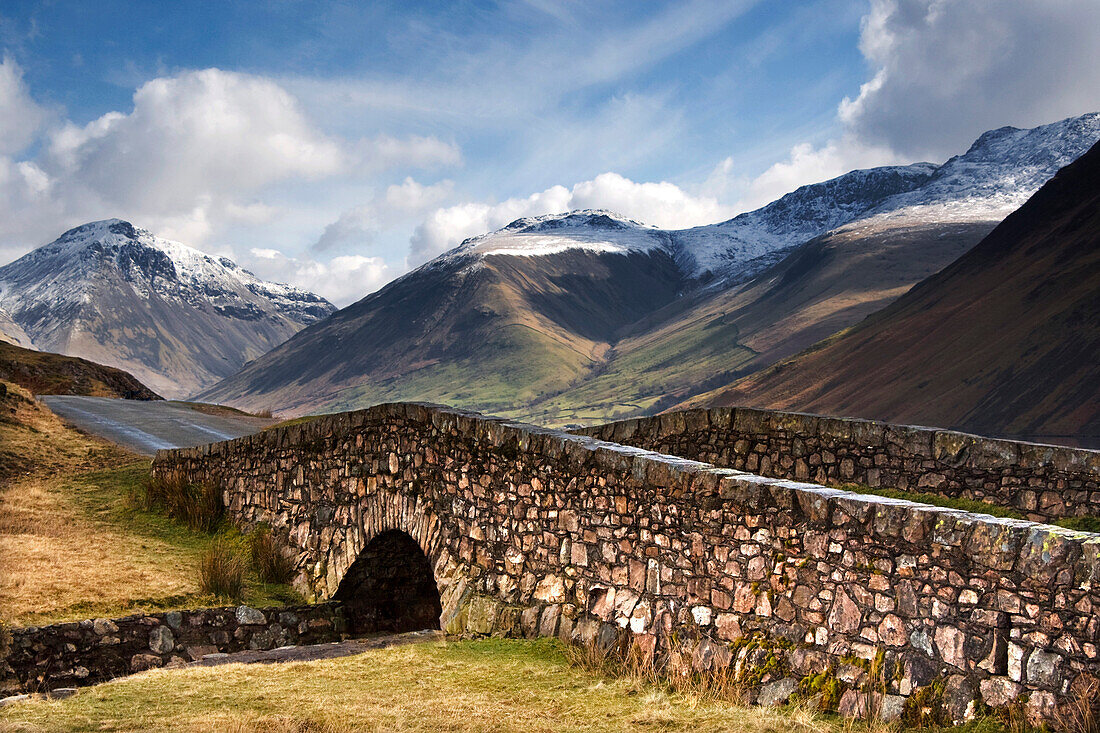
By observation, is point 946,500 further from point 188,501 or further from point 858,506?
point 188,501

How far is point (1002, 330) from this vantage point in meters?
107

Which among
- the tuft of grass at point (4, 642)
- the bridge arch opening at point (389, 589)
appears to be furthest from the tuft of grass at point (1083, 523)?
the tuft of grass at point (4, 642)

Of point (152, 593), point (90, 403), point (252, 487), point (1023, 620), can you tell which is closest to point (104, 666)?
point (152, 593)

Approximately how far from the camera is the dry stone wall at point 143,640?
8672 millimetres

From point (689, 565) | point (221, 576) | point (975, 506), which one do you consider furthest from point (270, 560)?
point (975, 506)

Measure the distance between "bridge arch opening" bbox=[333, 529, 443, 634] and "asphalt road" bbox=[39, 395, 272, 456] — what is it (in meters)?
11.3

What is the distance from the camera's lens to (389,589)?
12328mm

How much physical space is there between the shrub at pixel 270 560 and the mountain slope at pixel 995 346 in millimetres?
83995

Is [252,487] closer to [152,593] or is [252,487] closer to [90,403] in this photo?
[152,593]

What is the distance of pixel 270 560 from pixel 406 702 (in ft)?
20.4

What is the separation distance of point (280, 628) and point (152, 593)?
1594mm

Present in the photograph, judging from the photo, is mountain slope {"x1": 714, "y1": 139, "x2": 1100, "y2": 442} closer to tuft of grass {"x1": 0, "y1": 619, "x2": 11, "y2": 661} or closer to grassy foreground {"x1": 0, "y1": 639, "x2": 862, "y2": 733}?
grassy foreground {"x1": 0, "y1": 639, "x2": 862, "y2": 733}

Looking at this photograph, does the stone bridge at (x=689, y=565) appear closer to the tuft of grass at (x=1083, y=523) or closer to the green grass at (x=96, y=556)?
the green grass at (x=96, y=556)

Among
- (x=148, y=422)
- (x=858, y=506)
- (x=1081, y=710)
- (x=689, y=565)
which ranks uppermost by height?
(x=148, y=422)
